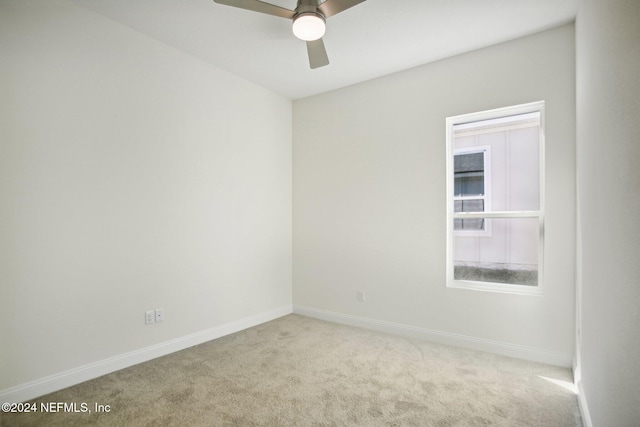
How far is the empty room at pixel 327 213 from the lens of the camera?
204 cm

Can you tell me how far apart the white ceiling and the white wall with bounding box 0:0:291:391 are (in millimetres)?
272

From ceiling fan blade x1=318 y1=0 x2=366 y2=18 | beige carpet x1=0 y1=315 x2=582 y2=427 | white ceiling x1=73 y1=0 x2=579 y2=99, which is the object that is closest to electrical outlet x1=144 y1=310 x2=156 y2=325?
beige carpet x1=0 y1=315 x2=582 y2=427

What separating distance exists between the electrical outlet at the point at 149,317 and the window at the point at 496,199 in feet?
9.07

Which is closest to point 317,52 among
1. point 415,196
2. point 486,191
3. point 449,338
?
point 415,196

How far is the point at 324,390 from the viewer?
91.7 inches

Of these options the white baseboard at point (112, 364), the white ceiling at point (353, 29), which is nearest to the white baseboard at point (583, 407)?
the white ceiling at point (353, 29)

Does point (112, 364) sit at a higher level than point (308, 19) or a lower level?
lower

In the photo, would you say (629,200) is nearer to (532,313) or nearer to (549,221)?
(549,221)

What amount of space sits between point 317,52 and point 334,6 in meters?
0.45

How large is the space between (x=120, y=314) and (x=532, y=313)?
11.2ft

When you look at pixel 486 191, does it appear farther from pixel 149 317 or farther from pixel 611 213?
pixel 149 317

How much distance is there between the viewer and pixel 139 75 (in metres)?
2.84

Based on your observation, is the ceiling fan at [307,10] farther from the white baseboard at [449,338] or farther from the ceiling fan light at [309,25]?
the white baseboard at [449,338]

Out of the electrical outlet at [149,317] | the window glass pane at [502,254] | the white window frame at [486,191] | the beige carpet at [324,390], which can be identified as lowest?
the beige carpet at [324,390]
